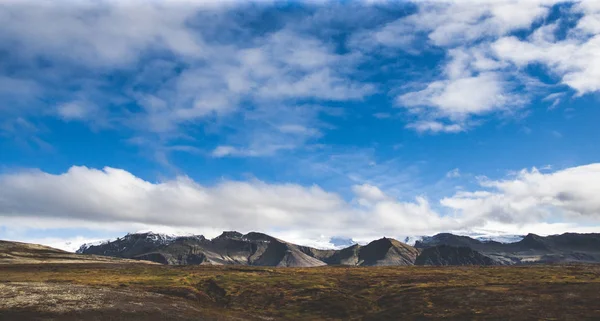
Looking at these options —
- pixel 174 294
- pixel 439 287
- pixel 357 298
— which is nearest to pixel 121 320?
pixel 174 294

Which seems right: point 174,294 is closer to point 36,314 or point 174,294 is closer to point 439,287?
point 36,314

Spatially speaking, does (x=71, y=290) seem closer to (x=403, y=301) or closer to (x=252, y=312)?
(x=252, y=312)

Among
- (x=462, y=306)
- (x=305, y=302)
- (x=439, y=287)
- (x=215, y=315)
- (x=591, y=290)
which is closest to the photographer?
(x=215, y=315)

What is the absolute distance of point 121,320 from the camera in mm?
67500

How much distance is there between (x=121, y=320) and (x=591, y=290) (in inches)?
3744

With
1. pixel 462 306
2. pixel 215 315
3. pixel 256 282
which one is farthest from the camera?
pixel 256 282

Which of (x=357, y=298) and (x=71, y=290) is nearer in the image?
(x=71, y=290)

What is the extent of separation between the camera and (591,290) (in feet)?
309

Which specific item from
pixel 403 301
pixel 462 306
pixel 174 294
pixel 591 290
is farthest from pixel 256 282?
pixel 591 290

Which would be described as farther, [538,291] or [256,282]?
[256,282]

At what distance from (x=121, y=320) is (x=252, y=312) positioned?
32886 millimetres

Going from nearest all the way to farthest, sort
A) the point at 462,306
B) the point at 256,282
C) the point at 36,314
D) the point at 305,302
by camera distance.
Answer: the point at 36,314 → the point at 462,306 → the point at 305,302 → the point at 256,282

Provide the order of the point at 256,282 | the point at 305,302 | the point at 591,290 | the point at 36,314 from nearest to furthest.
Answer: the point at 36,314 < the point at 591,290 < the point at 305,302 < the point at 256,282

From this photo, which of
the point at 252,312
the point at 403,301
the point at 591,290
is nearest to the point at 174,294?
the point at 252,312
